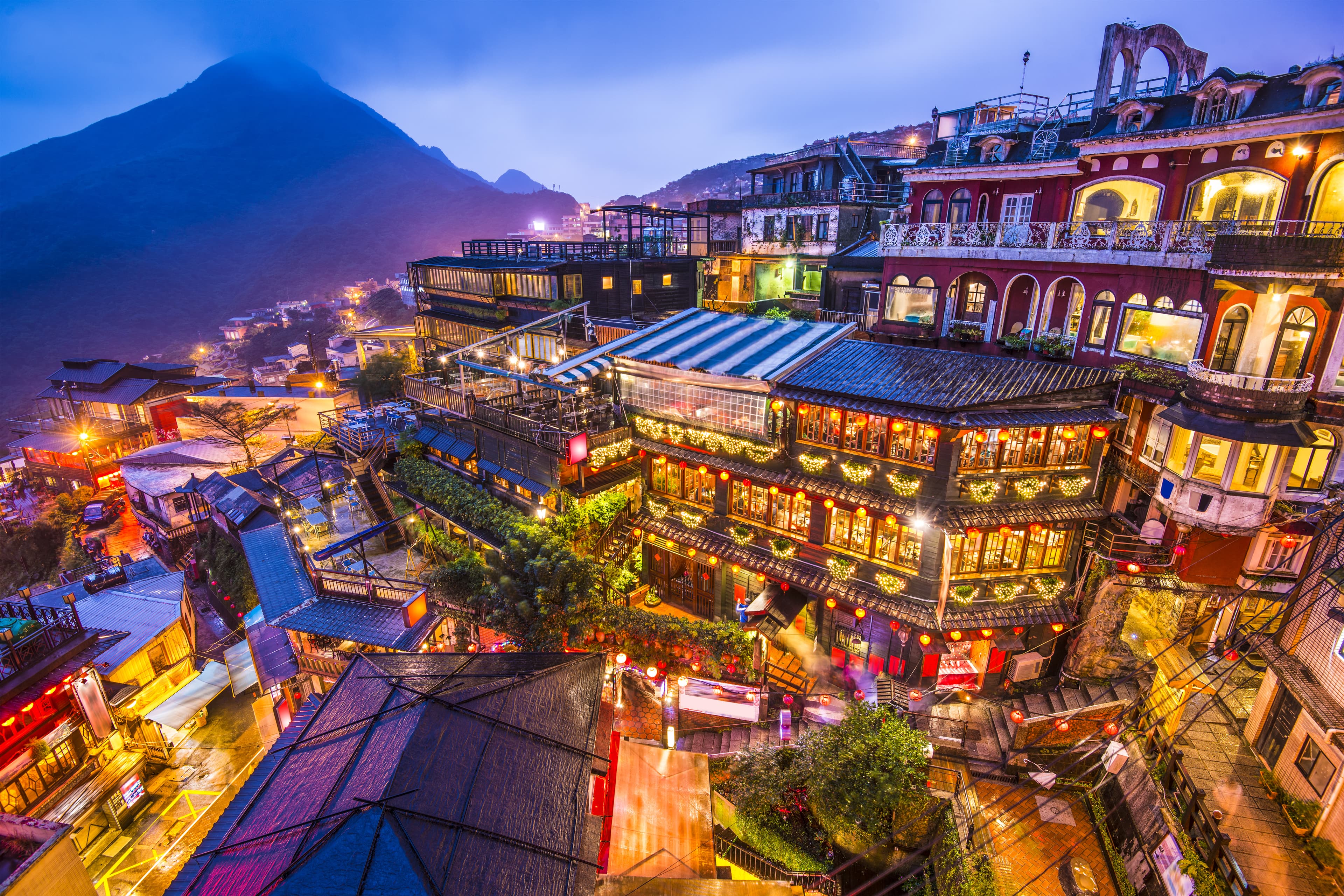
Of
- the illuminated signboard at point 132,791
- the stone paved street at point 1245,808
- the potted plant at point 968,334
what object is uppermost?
the potted plant at point 968,334

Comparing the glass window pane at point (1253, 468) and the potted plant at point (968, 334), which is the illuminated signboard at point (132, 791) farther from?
the glass window pane at point (1253, 468)

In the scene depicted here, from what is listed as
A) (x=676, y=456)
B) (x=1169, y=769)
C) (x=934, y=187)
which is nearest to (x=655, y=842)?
(x=676, y=456)

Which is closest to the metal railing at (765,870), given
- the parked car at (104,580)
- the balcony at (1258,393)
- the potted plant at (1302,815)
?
the potted plant at (1302,815)

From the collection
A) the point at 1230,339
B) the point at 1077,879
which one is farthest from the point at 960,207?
the point at 1077,879

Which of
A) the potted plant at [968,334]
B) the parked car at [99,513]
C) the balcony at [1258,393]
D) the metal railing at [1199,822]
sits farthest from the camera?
the parked car at [99,513]

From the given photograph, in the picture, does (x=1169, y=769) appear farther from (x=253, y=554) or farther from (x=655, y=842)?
(x=253, y=554)

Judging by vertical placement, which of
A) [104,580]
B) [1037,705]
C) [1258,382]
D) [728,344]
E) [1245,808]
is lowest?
[104,580]

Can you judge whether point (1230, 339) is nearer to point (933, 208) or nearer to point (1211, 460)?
point (1211, 460)
